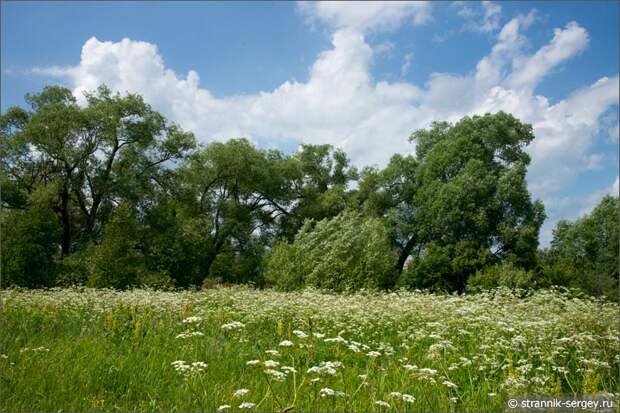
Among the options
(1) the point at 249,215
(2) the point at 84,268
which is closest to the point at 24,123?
(2) the point at 84,268

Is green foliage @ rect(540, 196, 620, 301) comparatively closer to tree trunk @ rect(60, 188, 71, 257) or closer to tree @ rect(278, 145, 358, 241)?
tree @ rect(278, 145, 358, 241)

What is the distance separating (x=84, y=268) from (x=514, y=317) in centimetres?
2521

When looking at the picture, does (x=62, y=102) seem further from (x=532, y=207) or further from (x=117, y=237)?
(x=532, y=207)

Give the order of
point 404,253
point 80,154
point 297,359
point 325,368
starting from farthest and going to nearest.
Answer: point 404,253 < point 80,154 < point 297,359 < point 325,368

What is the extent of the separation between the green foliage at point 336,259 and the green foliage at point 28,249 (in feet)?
39.6

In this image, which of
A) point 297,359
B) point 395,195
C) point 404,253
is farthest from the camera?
point 395,195

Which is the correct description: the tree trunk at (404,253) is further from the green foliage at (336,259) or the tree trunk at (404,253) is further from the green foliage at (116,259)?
the green foliage at (116,259)

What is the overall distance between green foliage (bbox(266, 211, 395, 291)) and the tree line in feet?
0.26

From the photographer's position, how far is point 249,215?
3978cm

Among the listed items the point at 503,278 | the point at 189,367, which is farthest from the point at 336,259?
the point at 189,367

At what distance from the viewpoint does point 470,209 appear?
32.5m

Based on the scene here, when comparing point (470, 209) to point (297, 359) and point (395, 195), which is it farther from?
point (297, 359)

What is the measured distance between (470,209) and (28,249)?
2585cm

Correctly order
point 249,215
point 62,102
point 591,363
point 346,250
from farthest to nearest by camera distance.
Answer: point 249,215 < point 62,102 < point 346,250 < point 591,363
